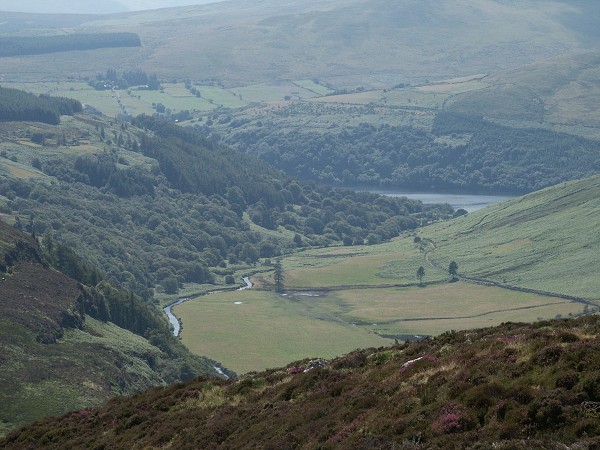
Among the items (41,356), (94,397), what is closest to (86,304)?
(41,356)

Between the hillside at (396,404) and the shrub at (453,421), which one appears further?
the shrub at (453,421)

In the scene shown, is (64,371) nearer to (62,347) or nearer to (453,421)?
(62,347)

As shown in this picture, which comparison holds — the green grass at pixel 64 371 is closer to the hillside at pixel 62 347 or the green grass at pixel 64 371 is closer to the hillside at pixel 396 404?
the hillside at pixel 62 347

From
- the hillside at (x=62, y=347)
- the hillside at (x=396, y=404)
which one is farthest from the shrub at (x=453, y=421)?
the hillside at (x=62, y=347)

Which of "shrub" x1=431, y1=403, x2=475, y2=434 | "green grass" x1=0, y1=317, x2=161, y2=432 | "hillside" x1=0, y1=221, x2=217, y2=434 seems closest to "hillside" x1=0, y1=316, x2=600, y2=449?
"shrub" x1=431, y1=403, x2=475, y2=434

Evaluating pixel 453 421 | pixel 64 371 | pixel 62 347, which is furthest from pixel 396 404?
pixel 62 347
